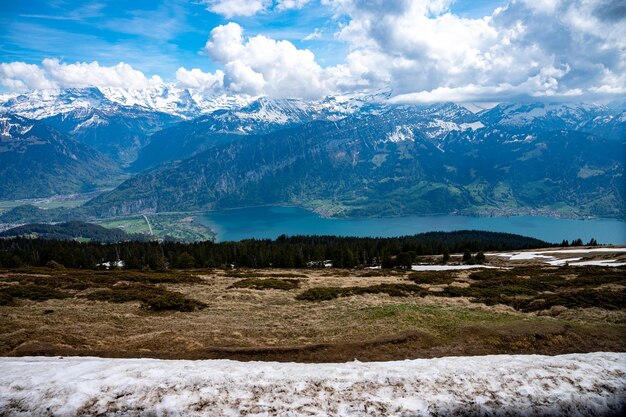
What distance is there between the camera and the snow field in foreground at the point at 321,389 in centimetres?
1118

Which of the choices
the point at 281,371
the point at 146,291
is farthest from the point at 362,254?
the point at 281,371

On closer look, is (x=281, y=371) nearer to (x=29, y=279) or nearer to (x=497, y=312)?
(x=497, y=312)

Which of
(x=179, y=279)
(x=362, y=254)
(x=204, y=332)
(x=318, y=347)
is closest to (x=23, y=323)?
(x=204, y=332)

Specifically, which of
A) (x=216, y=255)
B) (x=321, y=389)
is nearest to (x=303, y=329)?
(x=321, y=389)

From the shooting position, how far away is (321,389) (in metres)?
12.1

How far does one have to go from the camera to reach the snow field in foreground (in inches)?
440

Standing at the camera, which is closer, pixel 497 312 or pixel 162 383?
pixel 162 383

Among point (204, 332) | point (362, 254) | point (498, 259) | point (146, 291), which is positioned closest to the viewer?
point (204, 332)

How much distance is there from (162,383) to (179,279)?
123 ft

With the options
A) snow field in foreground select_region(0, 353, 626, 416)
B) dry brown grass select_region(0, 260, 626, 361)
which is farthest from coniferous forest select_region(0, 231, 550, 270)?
snow field in foreground select_region(0, 353, 626, 416)

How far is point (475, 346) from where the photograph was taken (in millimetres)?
20094

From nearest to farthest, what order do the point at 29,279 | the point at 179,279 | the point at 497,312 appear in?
the point at 497,312 < the point at 29,279 < the point at 179,279

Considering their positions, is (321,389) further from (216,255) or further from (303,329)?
(216,255)

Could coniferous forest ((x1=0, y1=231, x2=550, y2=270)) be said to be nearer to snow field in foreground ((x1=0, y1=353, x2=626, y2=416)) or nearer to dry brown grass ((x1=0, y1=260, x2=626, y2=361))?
dry brown grass ((x1=0, y1=260, x2=626, y2=361))
